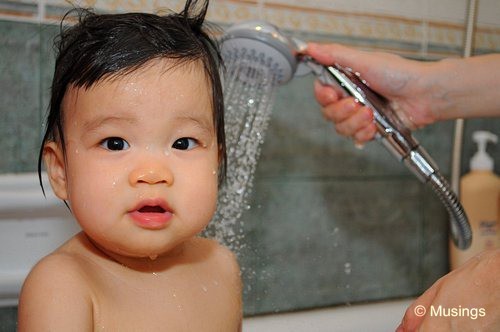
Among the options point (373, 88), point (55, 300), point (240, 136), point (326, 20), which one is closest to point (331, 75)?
point (373, 88)

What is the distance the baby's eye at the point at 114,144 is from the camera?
0.74 m

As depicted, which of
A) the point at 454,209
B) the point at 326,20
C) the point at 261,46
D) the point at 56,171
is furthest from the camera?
the point at 326,20

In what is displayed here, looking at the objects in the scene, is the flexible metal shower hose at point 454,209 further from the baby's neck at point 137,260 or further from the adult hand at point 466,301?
the baby's neck at point 137,260

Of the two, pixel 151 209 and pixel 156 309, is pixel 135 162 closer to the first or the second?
pixel 151 209

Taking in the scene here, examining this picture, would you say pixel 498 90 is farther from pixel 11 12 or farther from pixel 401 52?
pixel 11 12

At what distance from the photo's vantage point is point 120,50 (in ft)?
2.45

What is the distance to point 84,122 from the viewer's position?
29.1 inches

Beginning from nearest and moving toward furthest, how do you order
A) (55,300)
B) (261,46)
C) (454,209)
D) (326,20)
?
(55,300) < (261,46) < (454,209) < (326,20)

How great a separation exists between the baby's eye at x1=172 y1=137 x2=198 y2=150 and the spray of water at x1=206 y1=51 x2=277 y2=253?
299 millimetres

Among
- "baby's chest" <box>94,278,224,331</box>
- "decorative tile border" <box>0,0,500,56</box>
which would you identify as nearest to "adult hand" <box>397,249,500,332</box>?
"baby's chest" <box>94,278,224,331</box>

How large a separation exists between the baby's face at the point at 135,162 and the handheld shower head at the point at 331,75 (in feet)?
0.83

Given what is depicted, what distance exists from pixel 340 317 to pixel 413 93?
1.54 feet

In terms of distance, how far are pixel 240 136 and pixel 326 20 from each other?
351mm

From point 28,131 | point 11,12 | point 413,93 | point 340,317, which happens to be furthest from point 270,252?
point 11,12
